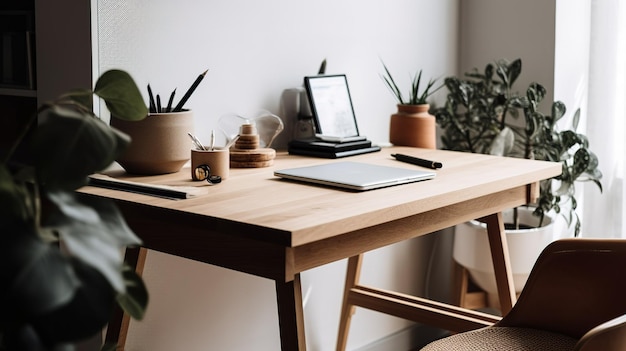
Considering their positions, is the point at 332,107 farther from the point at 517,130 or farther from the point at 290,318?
the point at 290,318

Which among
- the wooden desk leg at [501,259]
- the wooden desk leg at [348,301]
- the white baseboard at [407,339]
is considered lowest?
the white baseboard at [407,339]

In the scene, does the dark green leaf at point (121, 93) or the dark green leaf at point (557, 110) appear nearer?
the dark green leaf at point (121, 93)

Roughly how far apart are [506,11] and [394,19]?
46cm

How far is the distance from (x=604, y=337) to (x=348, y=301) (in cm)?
124

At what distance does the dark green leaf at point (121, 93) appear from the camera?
1.02 m

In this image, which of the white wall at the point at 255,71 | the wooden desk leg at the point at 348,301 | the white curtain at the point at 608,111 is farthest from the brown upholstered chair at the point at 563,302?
the white curtain at the point at 608,111

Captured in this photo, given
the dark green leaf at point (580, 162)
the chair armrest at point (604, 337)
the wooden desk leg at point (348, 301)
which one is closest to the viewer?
the chair armrest at point (604, 337)

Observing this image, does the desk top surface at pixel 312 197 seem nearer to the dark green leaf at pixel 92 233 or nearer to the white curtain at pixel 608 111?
the dark green leaf at pixel 92 233

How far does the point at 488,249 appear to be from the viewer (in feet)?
8.41

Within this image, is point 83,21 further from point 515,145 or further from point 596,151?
point 596,151

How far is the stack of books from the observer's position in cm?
210

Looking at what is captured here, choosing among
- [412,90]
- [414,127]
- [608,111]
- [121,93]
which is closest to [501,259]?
[414,127]

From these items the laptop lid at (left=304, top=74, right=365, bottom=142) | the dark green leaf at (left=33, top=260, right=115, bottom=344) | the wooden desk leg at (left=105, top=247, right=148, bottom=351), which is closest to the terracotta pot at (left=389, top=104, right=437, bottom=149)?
the laptop lid at (left=304, top=74, right=365, bottom=142)

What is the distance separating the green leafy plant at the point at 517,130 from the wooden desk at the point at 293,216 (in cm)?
56
